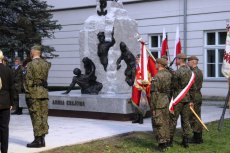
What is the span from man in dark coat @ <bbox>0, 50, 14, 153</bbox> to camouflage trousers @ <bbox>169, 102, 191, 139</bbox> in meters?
3.13

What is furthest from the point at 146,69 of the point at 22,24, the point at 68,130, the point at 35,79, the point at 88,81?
the point at 22,24

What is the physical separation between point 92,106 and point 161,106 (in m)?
5.22

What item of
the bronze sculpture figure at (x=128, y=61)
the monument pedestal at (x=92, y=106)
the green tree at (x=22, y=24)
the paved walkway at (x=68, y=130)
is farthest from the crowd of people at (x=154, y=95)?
the green tree at (x=22, y=24)

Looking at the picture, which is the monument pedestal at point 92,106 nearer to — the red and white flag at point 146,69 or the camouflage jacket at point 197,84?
the red and white flag at point 146,69

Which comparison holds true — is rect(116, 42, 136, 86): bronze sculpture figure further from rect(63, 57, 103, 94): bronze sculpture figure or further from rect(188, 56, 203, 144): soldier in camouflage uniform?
rect(188, 56, 203, 144): soldier in camouflage uniform

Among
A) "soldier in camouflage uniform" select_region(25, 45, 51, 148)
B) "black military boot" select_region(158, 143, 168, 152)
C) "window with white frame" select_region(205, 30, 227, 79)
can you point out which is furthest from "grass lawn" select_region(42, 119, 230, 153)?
"window with white frame" select_region(205, 30, 227, 79)

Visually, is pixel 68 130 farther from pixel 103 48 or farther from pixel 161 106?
pixel 103 48

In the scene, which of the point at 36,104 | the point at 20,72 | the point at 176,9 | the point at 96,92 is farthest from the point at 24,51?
the point at 36,104

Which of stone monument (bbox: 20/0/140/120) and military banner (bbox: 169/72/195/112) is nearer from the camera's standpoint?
military banner (bbox: 169/72/195/112)

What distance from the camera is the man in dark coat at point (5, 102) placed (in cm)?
846

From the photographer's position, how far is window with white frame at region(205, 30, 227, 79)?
76.7 feet

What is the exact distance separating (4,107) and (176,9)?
1741 centimetres

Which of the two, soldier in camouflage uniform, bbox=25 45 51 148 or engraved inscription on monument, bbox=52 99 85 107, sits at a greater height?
soldier in camouflage uniform, bbox=25 45 51 148

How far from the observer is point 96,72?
15.7 m
